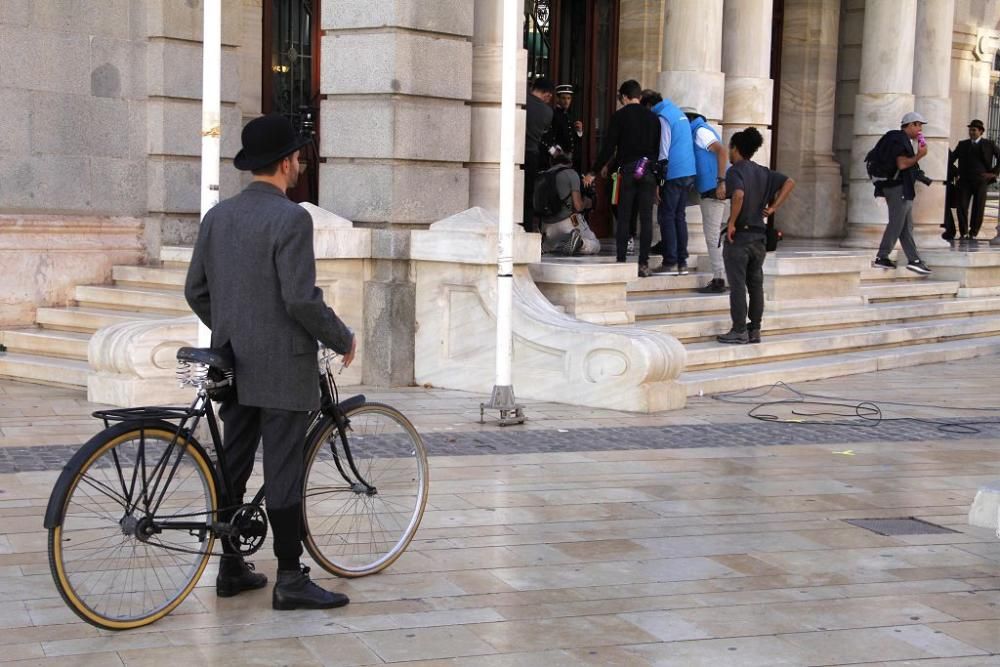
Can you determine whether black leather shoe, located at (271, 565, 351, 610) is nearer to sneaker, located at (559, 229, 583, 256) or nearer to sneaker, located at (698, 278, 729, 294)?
sneaker, located at (698, 278, 729, 294)

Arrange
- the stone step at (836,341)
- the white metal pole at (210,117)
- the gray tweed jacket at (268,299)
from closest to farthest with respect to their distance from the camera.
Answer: the gray tweed jacket at (268,299)
the white metal pole at (210,117)
the stone step at (836,341)

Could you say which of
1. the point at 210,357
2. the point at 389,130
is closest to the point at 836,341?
the point at 389,130

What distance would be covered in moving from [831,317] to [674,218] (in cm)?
186

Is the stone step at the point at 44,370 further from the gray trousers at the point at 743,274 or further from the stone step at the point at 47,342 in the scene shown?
the gray trousers at the point at 743,274

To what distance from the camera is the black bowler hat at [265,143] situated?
5.53m

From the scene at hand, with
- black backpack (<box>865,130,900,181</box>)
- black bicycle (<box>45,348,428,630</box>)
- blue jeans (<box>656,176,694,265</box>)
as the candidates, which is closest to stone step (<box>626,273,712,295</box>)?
blue jeans (<box>656,176,694,265</box>)

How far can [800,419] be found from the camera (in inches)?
423

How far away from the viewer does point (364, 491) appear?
6078 mm

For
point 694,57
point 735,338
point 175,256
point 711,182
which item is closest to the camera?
point 735,338

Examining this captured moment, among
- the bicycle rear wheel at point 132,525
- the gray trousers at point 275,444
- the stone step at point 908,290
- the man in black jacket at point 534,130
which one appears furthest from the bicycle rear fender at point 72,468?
the stone step at point 908,290

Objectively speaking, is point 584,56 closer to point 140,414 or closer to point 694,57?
point 694,57

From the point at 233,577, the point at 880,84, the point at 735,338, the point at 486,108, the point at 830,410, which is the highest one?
the point at 880,84

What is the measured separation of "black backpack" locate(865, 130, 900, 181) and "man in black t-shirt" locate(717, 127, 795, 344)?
422 centimetres

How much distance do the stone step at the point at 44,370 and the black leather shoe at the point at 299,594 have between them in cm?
547
